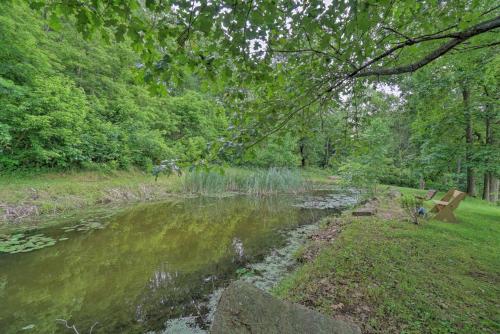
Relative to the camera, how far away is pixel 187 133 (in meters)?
19.5

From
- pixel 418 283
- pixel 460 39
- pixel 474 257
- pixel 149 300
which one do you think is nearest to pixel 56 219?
pixel 149 300

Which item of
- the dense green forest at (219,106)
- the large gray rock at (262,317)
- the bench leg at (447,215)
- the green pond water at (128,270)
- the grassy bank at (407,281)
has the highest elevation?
the dense green forest at (219,106)


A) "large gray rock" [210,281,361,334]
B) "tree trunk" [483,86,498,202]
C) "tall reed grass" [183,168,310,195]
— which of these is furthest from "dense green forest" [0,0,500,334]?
"tall reed grass" [183,168,310,195]

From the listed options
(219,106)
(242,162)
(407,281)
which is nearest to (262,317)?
(219,106)

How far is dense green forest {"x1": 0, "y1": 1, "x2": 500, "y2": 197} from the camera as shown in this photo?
2.28 meters

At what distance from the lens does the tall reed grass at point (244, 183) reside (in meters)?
13.2

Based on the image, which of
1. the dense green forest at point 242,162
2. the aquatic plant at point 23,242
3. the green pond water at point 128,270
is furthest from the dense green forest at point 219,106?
the aquatic plant at point 23,242

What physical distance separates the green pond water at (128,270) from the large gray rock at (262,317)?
2079mm

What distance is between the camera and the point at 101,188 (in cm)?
1026

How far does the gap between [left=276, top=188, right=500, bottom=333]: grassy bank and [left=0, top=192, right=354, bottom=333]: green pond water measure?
1633 millimetres

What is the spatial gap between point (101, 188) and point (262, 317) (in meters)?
10.8

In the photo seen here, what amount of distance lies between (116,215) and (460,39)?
9411 millimetres

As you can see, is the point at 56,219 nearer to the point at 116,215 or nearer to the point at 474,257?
the point at 116,215

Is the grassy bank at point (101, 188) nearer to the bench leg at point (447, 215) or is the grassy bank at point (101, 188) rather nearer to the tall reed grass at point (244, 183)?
the tall reed grass at point (244, 183)
